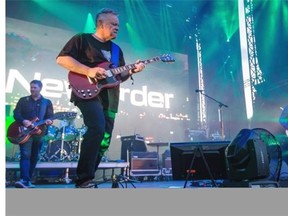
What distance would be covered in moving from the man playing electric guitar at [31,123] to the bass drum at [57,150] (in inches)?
49.3

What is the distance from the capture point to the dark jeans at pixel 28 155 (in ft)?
10.2

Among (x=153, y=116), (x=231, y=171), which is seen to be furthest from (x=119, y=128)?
(x=231, y=171)

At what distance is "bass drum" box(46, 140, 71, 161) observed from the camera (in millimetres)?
4520

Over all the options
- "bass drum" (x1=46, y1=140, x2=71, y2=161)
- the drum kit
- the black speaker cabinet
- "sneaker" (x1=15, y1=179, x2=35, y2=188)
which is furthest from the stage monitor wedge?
"bass drum" (x1=46, y1=140, x2=71, y2=161)

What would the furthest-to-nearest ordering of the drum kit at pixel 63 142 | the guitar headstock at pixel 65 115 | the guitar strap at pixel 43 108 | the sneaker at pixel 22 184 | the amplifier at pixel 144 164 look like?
the amplifier at pixel 144 164, the drum kit at pixel 63 142, the guitar headstock at pixel 65 115, the guitar strap at pixel 43 108, the sneaker at pixel 22 184

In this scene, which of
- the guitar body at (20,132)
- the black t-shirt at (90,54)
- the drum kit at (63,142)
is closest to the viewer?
the black t-shirt at (90,54)

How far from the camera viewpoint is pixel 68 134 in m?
4.54

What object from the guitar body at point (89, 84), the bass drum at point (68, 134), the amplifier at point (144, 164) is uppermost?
the guitar body at point (89, 84)

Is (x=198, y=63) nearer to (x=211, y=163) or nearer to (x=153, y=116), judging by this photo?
(x=153, y=116)

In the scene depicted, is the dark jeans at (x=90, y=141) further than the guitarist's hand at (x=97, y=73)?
No

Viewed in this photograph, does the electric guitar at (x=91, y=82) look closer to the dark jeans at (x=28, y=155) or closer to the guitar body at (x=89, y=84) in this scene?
the guitar body at (x=89, y=84)

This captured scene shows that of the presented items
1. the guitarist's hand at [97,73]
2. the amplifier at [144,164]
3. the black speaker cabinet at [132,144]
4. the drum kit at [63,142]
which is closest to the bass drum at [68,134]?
the drum kit at [63,142]

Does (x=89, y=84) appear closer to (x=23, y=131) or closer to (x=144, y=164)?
(x=23, y=131)

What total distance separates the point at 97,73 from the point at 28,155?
141 cm
